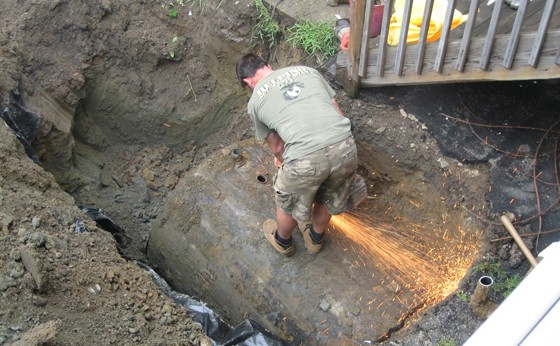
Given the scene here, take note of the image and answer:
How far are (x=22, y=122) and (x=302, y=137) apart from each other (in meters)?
2.42

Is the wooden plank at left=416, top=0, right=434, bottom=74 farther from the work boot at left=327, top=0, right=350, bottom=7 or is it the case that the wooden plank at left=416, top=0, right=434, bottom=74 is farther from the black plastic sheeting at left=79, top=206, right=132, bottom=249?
the black plastic sheeting at left=79, top=206, right=132, bottom=249

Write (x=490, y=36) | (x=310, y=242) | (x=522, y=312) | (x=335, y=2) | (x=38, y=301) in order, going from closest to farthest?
1. (x=522, y=312)
2. (x=38, y=301)
3. (x=490, y=36)
4. (x=310, y=242)
5. (x=335, y=2)

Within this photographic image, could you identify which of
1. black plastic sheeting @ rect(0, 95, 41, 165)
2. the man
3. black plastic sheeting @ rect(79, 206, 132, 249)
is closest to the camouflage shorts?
the man

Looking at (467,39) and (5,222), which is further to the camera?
(467,39)

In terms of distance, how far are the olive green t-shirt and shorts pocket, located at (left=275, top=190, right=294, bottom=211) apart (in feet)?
0.95

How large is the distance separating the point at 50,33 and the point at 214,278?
2.81 metres

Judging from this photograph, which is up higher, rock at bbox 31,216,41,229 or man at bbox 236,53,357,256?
man at bbox 236,53,357,256

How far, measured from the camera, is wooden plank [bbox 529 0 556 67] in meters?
3.53

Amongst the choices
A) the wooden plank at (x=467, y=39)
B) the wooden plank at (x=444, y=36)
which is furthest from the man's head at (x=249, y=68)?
the wooden plank at (x=467, y=39)

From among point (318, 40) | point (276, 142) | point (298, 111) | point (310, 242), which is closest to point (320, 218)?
point (310, 242)

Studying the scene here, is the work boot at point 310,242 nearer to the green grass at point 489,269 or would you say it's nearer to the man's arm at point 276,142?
the man's arm at point 276,142

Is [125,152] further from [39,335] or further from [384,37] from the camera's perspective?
[39,335]

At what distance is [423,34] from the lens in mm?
4066

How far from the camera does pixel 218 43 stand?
571cm
